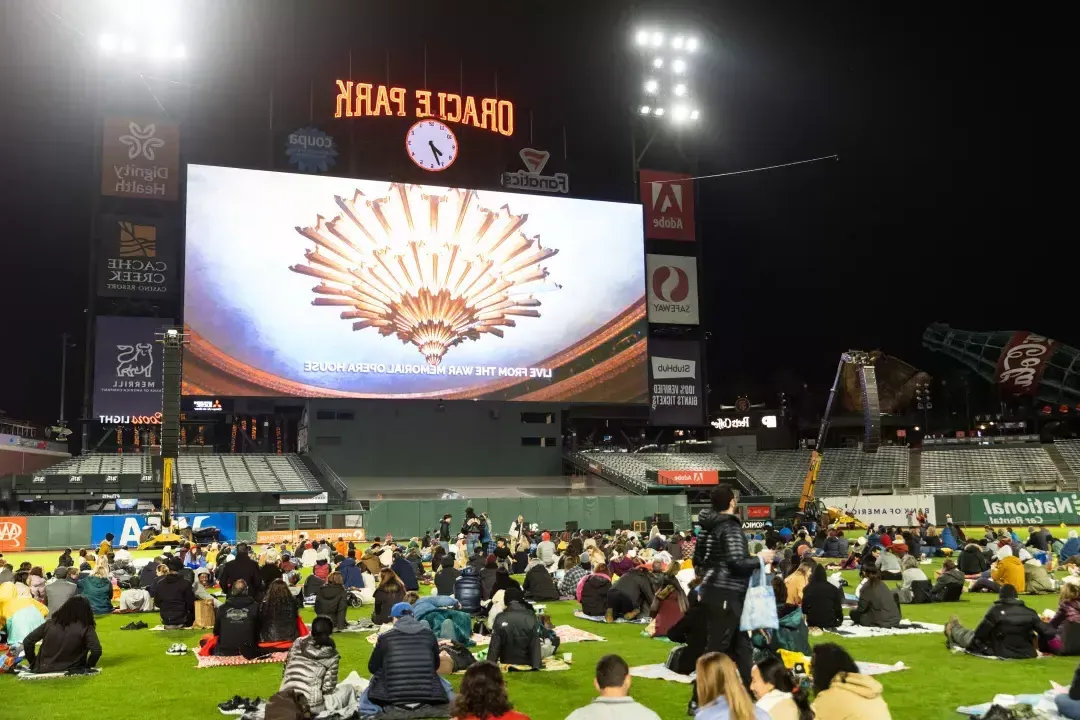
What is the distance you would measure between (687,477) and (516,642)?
43.4 meters

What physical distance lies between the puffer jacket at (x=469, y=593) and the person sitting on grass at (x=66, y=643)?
649 cm

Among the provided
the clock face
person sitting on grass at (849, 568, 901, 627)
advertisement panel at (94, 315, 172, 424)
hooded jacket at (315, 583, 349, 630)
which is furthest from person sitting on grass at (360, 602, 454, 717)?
the clock face

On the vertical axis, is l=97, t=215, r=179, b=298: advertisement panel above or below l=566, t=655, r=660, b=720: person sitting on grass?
above

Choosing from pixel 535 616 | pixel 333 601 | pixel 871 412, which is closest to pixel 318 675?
pixel 535 616

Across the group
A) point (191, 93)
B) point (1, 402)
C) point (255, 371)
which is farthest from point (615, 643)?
point (1, 402)

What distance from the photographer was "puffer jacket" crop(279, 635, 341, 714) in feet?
31.2

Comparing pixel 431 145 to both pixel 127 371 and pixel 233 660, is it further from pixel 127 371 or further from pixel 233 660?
pixel 233 660

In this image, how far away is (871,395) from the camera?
139 ft

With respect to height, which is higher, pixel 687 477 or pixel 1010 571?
pixel 687 477

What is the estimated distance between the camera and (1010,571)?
1939cm

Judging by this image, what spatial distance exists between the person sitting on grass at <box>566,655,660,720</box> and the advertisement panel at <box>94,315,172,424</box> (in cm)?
5002

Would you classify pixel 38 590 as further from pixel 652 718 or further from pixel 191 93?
pixel 191 93

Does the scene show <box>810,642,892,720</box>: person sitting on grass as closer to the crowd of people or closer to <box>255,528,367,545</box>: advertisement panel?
the crowd of people

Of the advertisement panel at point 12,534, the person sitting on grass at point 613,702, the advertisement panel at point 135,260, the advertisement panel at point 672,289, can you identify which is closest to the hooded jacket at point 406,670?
the person sitting on grass at point 613,702
